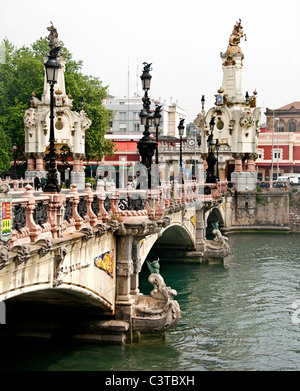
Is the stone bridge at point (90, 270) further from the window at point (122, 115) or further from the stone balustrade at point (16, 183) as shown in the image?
the window at point (122, 115)

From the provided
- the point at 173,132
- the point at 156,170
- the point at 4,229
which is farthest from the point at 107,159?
the point at 4,229

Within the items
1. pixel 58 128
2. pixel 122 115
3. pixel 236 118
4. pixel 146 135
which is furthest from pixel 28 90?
pixel 122 115

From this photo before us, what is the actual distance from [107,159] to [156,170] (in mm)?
43620

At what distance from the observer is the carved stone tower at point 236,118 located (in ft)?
165

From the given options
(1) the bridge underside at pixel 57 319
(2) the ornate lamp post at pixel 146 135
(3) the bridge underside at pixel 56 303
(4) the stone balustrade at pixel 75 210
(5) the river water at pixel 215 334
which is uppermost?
(2) the ornate lamp post at pixel 146 135

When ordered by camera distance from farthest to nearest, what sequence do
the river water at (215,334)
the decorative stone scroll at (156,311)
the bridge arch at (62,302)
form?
the decorative stone scroll at (156,311) → the river water at (215,334) → the bridge arch at (62,302)

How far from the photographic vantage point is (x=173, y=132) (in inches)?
3489

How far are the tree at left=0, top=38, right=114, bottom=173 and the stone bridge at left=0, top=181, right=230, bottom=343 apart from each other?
23574 millimetres

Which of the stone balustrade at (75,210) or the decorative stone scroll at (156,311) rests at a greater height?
the stone balustrade at (75,210)

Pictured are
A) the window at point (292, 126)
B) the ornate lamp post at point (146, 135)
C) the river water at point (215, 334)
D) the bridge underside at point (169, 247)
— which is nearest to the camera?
the river water at point (215, 334)

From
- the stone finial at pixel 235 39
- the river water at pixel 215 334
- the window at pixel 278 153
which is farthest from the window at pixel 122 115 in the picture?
the river water at pixel 215 334

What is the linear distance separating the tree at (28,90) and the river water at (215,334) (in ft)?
58.0

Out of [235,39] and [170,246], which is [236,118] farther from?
[170,246]

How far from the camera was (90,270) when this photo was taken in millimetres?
16078
